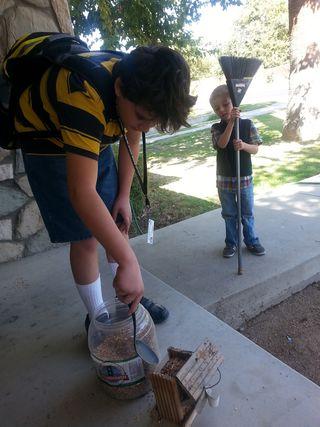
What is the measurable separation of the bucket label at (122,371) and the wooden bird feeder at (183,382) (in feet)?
0.43

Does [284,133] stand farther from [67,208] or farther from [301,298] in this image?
[67,208]

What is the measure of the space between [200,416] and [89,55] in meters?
1.36

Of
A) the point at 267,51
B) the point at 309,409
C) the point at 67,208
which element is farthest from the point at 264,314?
the point at 267,51

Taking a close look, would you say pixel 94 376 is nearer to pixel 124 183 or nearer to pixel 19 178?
pixel 124 183

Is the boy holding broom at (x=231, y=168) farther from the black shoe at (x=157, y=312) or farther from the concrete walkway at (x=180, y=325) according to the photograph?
the black shoe at (x=157, y=312)

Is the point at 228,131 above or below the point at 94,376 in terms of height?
above

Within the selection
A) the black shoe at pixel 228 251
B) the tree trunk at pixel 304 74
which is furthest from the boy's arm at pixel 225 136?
the tree trunk at pixel 304 74

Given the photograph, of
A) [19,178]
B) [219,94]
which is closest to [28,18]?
[19,178]

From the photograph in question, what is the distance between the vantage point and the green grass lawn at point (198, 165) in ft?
13.0

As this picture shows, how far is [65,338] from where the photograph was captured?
75.0 inches

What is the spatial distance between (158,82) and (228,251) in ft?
5.70

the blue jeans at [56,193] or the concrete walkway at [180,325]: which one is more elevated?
the blue jeans at [56,193]

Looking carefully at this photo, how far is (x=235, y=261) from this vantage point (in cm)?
254

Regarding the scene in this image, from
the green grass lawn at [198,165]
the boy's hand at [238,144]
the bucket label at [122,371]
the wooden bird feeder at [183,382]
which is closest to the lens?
the wooden bird feeder at [183,382]
